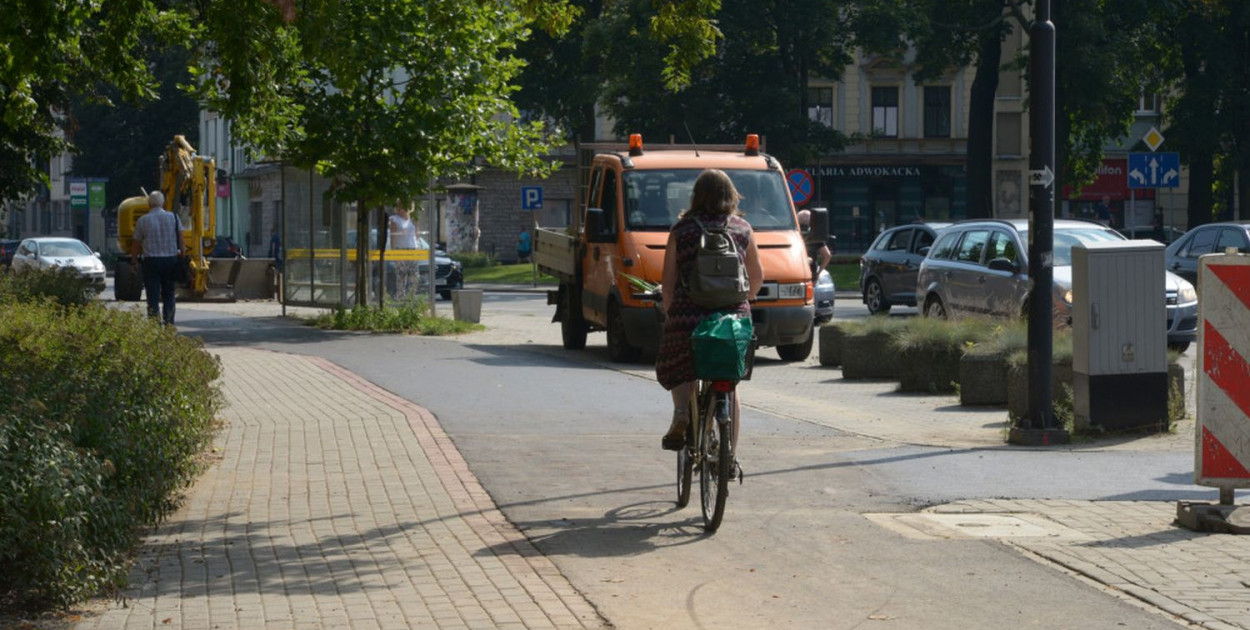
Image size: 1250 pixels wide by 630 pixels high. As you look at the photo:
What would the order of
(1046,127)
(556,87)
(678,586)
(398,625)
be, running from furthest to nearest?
(556,87), (1046,127), (678,586), (398,625)

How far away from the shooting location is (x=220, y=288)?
128 ft

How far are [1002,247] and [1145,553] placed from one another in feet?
44.6

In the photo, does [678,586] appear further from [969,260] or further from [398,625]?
[969,260]

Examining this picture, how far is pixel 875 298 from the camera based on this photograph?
31.2 m

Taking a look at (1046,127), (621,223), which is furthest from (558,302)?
(1046,127)

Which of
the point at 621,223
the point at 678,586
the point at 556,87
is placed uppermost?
the point at 556,87

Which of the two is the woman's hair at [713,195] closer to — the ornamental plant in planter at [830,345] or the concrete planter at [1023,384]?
the concrete planter at [1023,384]

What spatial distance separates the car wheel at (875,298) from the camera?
3083 centimetres

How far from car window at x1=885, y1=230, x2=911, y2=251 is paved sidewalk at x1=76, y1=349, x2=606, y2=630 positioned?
745 inches

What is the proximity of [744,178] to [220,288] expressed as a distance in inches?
829

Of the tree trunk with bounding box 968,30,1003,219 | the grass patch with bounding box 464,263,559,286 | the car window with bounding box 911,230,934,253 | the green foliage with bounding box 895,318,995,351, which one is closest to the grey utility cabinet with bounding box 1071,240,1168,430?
the green foliage with bounding box 895,318,995,351

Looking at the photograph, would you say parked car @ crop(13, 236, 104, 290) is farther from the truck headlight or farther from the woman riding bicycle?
the woman riding bicycle

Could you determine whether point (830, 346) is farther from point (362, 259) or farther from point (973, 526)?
point (973, 526)

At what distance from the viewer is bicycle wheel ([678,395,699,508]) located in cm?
891
